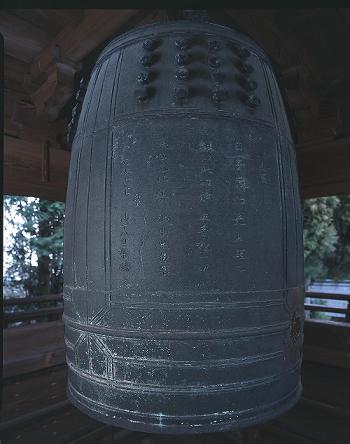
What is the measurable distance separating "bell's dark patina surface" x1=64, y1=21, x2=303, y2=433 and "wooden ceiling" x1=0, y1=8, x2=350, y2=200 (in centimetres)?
75

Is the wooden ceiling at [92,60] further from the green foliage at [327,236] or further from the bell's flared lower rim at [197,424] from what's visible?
the green foliage at [327,236]

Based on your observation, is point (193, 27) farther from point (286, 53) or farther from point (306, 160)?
point (306, 160)

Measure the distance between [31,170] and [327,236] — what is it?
284 inches

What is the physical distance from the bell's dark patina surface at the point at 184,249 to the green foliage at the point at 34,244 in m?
5.82

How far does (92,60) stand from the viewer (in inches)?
106

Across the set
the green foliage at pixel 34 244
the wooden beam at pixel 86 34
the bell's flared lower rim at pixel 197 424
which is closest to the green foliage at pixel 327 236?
the green foliage at pixel 34 244

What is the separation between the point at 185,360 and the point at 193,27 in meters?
1.31

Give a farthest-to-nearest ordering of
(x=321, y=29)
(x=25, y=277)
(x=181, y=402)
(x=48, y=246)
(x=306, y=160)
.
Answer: (x=25, y=277), (x=48, y=246), (x=306, y=160), (x=321, y=29), (x=181, y=402)

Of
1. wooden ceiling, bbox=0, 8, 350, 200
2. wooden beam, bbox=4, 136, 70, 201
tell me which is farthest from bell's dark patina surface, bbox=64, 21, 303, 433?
wooden beam, bbox=4, 136, 70, 201

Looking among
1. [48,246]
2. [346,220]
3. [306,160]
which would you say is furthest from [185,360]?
[346,220]

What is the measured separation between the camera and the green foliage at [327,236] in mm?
7830

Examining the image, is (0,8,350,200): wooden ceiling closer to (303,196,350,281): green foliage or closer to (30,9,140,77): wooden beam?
(30,9,140,77): wooden beam

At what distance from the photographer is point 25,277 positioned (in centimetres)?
757

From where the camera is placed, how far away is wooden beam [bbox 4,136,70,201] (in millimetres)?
3336
